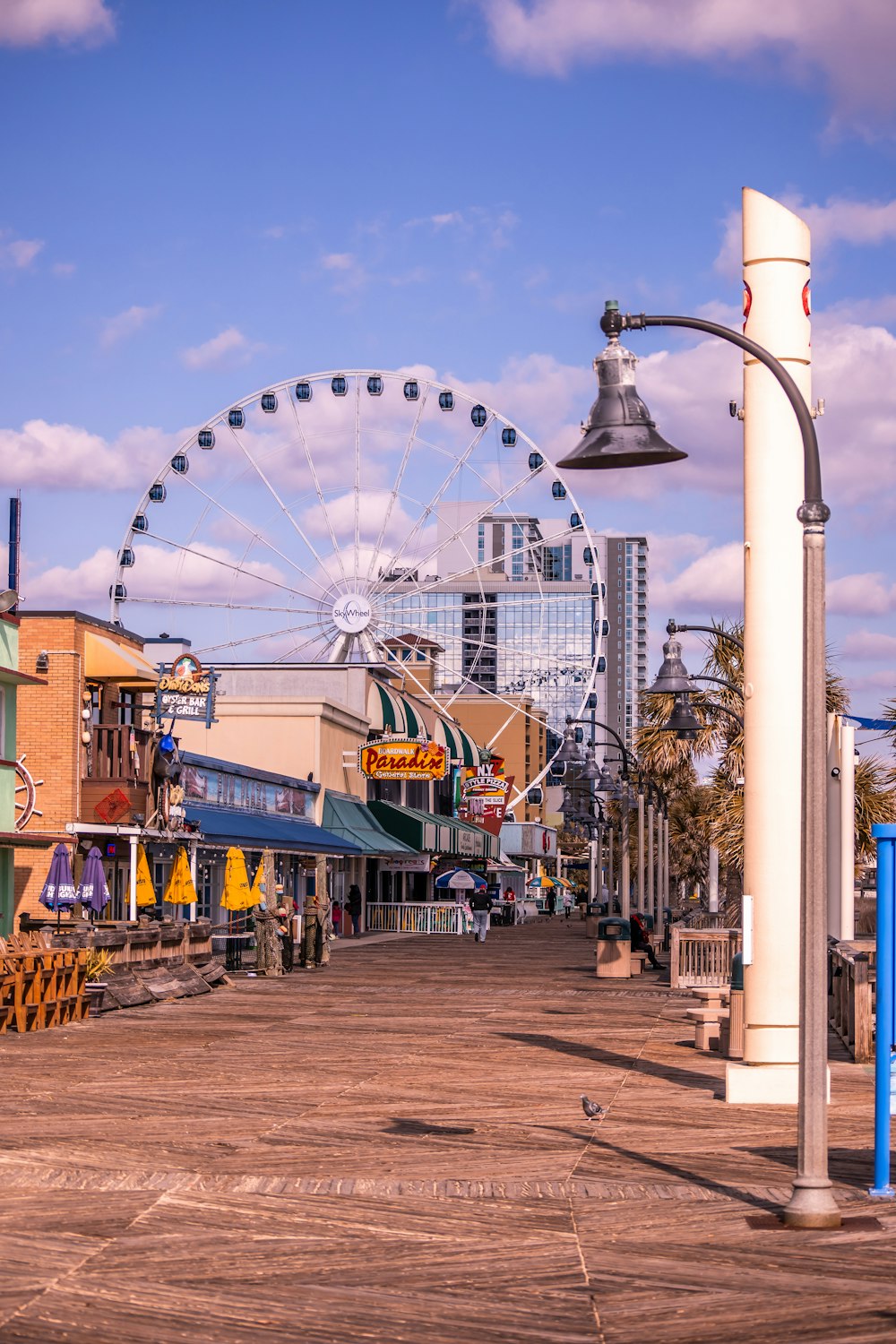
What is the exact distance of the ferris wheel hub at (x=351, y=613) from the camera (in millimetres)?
67312

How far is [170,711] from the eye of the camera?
1405 inches

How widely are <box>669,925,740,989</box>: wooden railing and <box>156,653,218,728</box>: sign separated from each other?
10250mm

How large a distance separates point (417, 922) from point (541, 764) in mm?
131212

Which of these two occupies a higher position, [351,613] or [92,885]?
[351,613]

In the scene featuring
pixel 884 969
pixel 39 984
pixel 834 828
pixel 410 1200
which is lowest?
pixel 410 1200

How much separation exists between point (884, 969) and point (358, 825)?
48.4 meters

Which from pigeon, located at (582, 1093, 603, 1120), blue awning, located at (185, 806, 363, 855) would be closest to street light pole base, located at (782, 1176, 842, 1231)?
pigeon, located at (582, 1093, 603, 1120)

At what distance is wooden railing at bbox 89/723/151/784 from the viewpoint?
34.9 m

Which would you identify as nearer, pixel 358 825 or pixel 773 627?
pixel 773 627

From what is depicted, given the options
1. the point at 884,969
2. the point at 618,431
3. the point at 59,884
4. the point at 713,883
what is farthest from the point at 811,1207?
the point at 713,883

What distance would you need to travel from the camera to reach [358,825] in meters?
58.5

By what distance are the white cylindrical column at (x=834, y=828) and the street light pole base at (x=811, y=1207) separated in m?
10.3

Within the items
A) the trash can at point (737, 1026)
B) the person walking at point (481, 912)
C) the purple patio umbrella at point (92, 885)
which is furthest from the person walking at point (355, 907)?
the trash can at point (737, 1026)

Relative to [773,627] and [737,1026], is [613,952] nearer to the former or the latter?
[737,1026]
